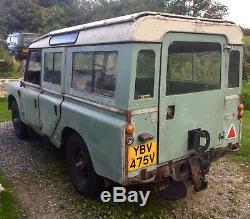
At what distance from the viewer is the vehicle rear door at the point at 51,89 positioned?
17.9 feet

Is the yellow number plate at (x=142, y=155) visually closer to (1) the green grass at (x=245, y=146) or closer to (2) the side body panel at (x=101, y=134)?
(2) the side body panel at (x=101, y=134)

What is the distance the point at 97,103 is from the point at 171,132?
1000mm

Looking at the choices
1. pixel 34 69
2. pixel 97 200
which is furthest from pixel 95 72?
pixel 34 69

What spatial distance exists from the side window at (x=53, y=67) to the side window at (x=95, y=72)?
0.53m

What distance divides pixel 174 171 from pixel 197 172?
0.38 metres

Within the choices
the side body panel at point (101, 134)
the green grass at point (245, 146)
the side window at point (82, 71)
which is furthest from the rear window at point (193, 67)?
the green grass at point (245, 146)

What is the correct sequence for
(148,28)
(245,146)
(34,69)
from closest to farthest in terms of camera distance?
(148,28) < (34,69) < (245,146)

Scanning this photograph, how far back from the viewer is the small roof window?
16.7 ft

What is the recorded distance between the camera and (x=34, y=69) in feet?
21.8

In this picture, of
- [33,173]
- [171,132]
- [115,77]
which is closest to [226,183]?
[171,132]

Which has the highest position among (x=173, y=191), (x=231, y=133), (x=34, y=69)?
(x=34, y=69)

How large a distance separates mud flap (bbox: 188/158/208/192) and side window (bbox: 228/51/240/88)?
1.21m

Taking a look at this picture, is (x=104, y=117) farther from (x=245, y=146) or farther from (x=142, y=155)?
(x=245, y=146)

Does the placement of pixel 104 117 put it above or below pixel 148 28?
below
